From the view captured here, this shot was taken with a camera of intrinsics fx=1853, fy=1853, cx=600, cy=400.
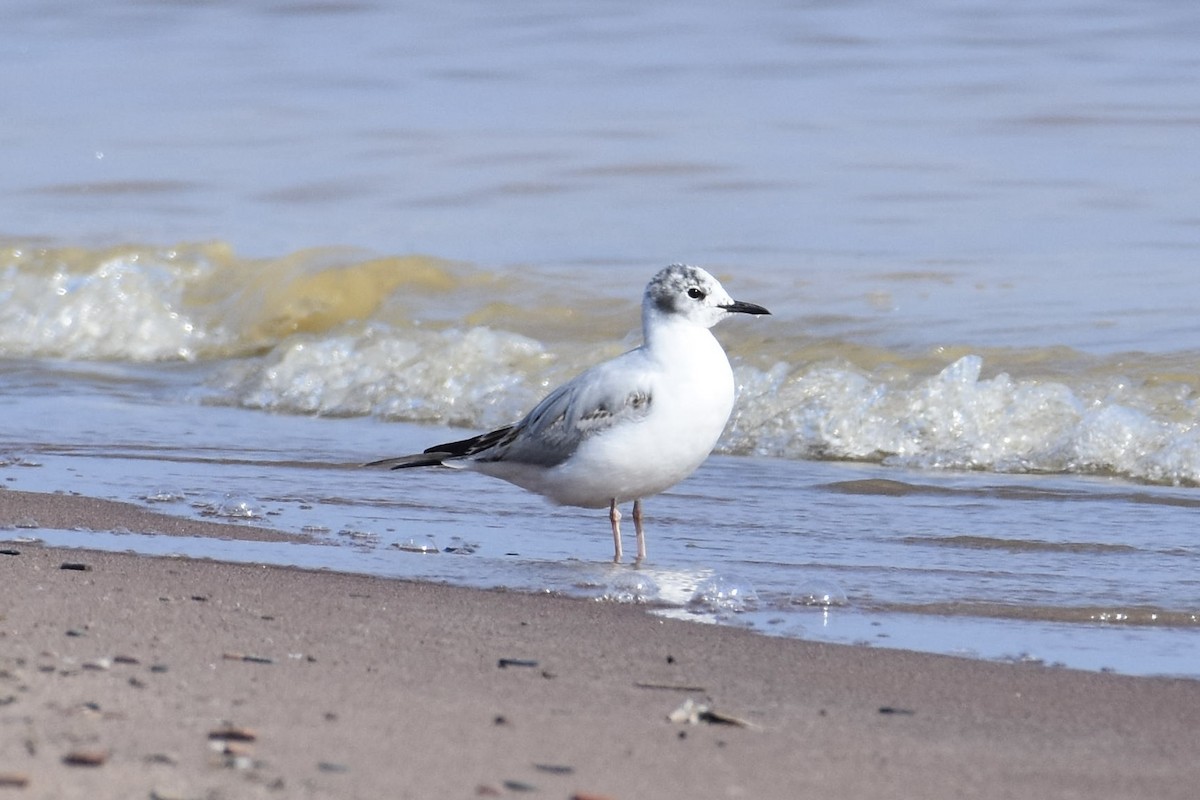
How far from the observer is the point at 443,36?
18969mm

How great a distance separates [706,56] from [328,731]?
14.9m

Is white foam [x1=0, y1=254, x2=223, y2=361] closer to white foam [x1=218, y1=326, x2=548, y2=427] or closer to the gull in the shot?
white foam [x1=218, y1=326, x2=548, y2=427]

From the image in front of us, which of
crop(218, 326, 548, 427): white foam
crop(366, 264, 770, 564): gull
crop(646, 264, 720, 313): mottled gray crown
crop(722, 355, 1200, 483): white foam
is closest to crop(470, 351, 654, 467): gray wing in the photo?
crop(366, 264, 770, 564): gull

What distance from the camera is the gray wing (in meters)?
5.46

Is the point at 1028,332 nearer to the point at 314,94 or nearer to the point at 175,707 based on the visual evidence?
the point at 175,707

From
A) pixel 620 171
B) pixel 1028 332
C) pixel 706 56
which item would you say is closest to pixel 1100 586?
pixel 1028 332

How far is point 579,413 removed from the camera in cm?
555

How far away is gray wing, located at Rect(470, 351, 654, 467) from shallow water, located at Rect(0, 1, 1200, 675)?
10.7 inches

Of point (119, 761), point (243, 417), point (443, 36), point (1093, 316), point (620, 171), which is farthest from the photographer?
point (443, 36)

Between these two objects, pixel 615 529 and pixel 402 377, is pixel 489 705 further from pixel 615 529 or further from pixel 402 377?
pixel 402 377

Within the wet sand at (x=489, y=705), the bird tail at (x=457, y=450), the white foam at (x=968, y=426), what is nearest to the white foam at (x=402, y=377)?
the white foam at (x=968, y=426)

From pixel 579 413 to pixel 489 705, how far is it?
2.30m

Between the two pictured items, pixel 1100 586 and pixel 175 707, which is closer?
pixel 175 707

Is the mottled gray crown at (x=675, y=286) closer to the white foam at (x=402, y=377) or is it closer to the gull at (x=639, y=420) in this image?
the gull at (x=639, y=420)
